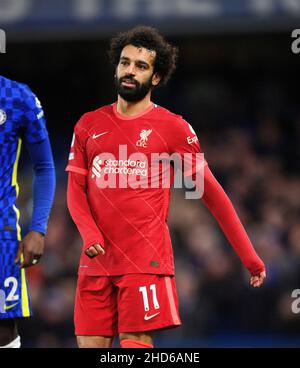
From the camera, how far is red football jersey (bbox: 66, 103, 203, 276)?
533cm

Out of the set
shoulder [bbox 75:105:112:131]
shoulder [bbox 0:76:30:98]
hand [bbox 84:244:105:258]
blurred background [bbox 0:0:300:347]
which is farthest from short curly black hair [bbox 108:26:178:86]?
blurred background [bbox 0:0:300:347]

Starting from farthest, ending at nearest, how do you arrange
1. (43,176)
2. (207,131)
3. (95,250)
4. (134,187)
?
(207,131)
(43,176)
(134,187)
(95,250)

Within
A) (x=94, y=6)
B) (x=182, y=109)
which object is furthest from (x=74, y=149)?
(x=182, y=109)

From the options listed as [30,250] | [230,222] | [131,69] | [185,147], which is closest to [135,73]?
[131,69]

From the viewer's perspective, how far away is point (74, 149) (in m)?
5.46

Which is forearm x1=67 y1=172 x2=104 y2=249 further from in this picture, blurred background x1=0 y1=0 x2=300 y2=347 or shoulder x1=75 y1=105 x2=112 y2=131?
blurred background x1=0 y1=0 x2=300 y2=347

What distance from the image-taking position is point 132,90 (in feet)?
17.6

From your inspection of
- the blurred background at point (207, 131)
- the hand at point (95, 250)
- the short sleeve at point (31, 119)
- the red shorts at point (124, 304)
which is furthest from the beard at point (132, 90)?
the blurred background at point (207, 131)

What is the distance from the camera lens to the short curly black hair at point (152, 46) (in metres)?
5.46

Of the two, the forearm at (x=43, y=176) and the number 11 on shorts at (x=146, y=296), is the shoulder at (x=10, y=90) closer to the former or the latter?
the forearm at (x=43, y=176)

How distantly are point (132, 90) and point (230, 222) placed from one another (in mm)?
845

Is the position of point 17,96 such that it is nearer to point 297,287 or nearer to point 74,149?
point 74,149

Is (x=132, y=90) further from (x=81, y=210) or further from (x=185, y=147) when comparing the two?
(x=81, y=210)
